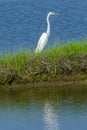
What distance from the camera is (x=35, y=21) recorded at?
30.1 m

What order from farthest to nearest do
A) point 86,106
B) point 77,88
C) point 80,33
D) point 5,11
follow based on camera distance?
point 5,11
point 80,33
point 77,88
point 86,106

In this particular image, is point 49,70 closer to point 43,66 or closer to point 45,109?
point 43,66

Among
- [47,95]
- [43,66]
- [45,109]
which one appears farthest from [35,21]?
[45,109]

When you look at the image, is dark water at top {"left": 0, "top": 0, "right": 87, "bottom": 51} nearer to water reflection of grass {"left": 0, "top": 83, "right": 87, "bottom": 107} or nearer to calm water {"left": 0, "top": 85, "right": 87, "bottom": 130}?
water reflection of grass {"left": 0, "top": 83, "right": 87, "bottom": 107}

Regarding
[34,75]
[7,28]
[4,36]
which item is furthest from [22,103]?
[7,28]

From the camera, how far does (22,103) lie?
18078 mm

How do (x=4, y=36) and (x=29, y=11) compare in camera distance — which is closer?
(x=4, y=36)

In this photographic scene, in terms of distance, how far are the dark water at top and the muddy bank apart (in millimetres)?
3965

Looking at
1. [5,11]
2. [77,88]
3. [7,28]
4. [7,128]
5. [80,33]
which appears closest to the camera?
[7,128]

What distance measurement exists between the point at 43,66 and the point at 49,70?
6.4 inches

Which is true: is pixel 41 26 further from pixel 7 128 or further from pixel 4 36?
pixel 7 128

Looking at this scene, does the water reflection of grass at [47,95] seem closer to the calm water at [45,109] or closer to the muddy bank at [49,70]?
the calm water at [45,109]

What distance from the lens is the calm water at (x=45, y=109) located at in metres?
16.2

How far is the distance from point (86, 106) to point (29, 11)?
606 inches
